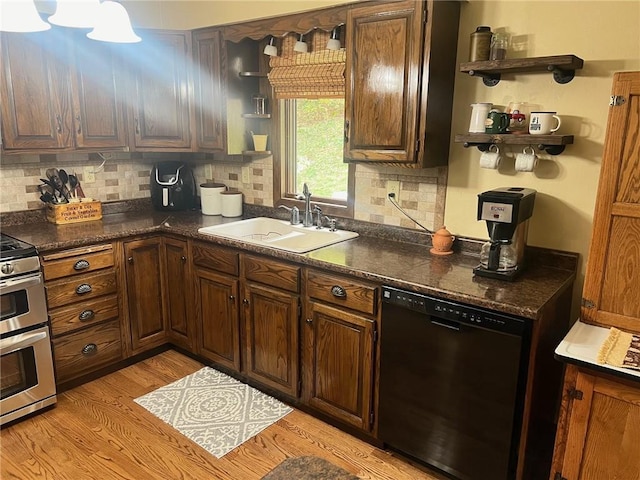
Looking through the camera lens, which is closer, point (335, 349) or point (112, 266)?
point (335, 349)

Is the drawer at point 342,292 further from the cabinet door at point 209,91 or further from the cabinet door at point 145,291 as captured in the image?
the cabinet door at point 209,91

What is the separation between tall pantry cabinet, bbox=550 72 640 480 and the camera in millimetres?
1640

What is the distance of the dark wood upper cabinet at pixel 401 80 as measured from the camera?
7.27ft

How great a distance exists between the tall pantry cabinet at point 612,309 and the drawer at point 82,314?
245cm

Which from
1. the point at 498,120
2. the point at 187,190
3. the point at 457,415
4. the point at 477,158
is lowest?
the point at 457,415

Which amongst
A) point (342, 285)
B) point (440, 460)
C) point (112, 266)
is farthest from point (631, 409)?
point (112, 266)

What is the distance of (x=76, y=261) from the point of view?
8.86 ft

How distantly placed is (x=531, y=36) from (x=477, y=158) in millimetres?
585

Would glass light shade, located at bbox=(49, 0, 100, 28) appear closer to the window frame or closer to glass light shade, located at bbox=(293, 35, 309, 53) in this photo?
glass light shade, located at bbox=(293, 35, 309, 53)

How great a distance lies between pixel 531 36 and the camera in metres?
2.17

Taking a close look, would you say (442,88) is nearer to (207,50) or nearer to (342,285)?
(342,285)

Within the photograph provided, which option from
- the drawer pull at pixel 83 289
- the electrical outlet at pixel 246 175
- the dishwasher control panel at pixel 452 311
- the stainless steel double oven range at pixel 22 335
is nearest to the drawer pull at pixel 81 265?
the drawer pull at pixel 83 289

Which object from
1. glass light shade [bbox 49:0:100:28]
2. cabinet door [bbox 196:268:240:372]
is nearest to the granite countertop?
cabinet door [bbox 196:268:240:372]

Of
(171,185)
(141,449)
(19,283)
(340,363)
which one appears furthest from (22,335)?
(340,363)
